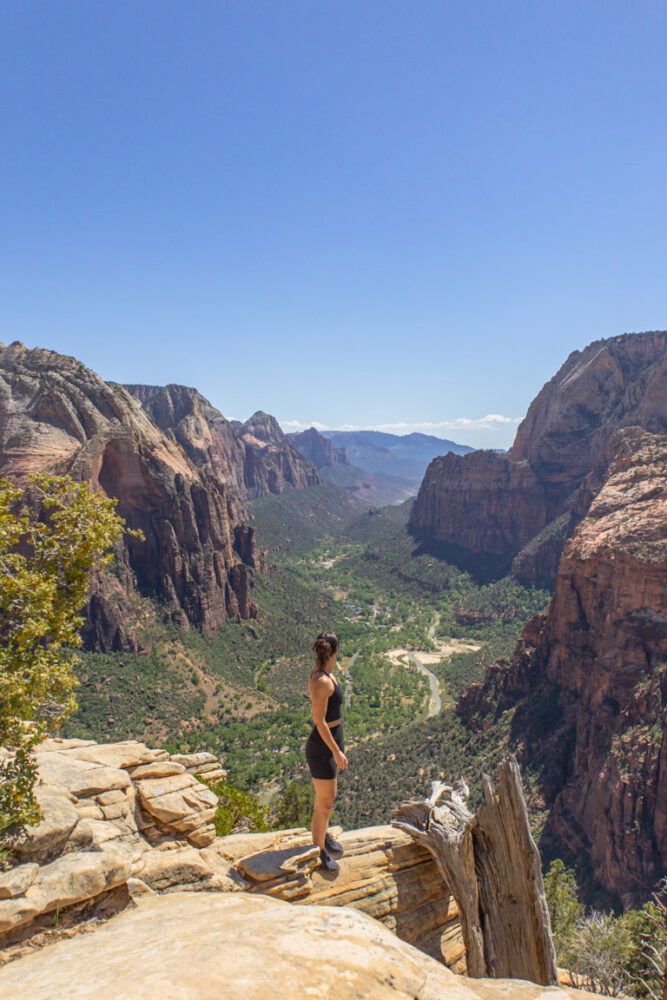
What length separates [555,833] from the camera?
35.2m

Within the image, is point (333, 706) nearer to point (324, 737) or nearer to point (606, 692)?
point (324, 737)

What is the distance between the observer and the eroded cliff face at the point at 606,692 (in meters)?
31.0

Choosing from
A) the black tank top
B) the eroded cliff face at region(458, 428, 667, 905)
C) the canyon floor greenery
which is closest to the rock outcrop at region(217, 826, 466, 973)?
the black tank top

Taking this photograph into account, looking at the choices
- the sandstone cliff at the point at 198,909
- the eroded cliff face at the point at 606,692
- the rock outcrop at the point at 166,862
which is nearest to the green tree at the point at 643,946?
the rock outcrop at the point at 166,862

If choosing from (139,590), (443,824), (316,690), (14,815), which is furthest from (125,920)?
(139,590)

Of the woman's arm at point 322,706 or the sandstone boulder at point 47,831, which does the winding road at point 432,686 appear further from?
the sandstone boulder at point 47,831

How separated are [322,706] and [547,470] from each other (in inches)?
5341

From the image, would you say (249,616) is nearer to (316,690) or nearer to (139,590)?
(139,590)

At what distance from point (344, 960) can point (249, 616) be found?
76.3 m

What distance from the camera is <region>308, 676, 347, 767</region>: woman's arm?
8062mm

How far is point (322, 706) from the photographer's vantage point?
8094 millimetres

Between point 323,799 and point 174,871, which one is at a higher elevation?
point 323,799

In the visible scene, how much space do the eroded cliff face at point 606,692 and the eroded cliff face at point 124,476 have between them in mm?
39904

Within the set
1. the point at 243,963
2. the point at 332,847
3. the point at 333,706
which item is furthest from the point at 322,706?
the point at 243,963
